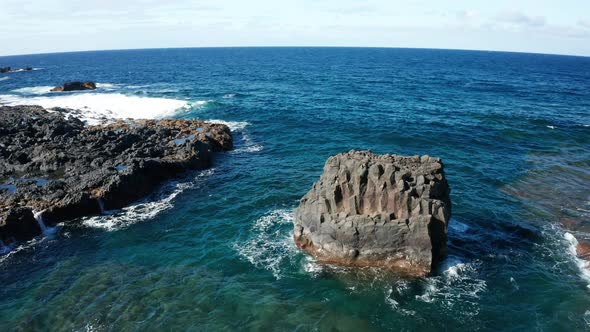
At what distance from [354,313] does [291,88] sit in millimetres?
85184

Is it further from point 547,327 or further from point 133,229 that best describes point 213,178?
point 547,327

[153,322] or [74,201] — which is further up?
[74,201]

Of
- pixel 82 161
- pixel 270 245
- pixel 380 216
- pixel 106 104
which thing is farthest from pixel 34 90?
pixel 380 216

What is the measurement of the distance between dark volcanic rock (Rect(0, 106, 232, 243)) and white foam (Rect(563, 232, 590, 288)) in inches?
1475

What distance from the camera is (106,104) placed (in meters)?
82.4

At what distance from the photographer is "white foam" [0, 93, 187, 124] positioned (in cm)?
7269

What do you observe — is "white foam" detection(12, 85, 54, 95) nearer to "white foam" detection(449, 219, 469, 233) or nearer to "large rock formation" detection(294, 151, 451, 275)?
"large rock formation" detection(294, 151, 451, 275)

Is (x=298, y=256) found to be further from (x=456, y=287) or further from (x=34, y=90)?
(x=34, y=90)

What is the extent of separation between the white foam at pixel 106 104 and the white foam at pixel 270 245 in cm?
4651

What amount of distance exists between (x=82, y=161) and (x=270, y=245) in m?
26.6

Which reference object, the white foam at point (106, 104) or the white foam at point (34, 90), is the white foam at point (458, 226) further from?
the white foam at point (34, 90)

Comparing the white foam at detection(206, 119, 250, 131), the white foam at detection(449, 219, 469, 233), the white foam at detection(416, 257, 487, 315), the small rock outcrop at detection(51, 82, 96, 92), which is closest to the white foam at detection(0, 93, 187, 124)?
the small rock outcrop at detection(51, 82, 96, 92)

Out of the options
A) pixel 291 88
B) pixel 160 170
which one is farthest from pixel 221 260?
pixel 291 88

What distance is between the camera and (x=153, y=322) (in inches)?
924
